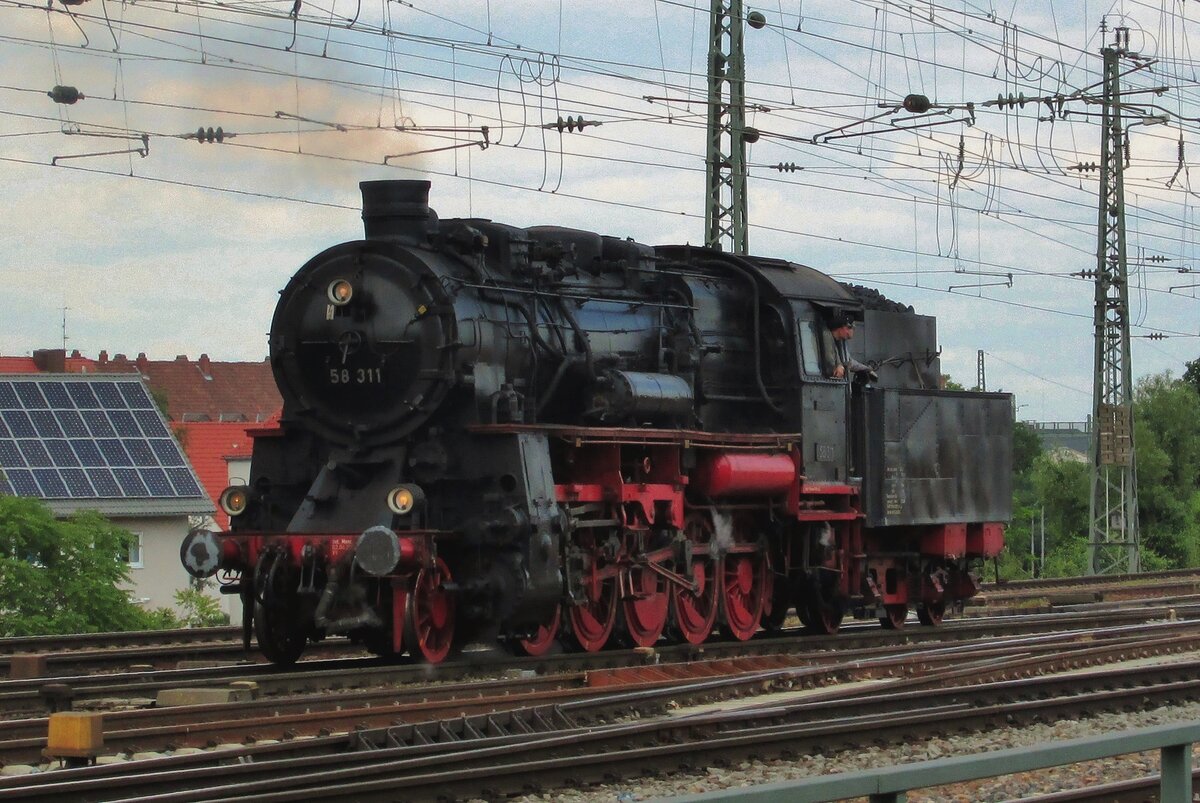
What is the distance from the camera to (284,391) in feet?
50.6

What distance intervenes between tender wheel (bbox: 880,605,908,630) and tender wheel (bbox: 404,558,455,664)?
7343 mm

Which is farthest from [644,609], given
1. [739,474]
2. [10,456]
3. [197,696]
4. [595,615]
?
[10,456]

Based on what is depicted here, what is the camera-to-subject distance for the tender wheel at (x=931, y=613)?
21125 millimetres

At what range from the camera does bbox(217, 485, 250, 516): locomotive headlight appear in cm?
1527

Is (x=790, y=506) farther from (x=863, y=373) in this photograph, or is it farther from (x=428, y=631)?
(x=428, y=631)

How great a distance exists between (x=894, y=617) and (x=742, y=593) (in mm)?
3107

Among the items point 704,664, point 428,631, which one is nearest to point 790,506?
point 704,664

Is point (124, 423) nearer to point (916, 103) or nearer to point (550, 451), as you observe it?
point (916, 103)

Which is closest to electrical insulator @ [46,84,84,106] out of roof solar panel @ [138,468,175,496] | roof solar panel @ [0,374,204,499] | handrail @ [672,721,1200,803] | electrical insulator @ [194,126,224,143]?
electrical insulator @ [194,126,224,143]

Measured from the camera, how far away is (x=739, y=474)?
56.4 feet

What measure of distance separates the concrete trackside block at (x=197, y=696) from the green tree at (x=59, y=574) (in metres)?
13.8

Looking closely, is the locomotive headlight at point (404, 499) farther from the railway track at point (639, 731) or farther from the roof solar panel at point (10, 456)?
the roof solar panel at point (10, 456)

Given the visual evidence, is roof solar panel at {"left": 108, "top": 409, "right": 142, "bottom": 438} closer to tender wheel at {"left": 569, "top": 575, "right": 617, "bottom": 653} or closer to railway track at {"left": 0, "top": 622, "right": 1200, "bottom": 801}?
tender wheel at {"left": 569, "top": 575, "right": 617, "bottom": 653}

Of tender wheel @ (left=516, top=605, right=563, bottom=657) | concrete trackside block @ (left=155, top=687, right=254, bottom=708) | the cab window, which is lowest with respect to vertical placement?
concrete trackside block @ (left=155, top=687, right=254, bottom=708)
